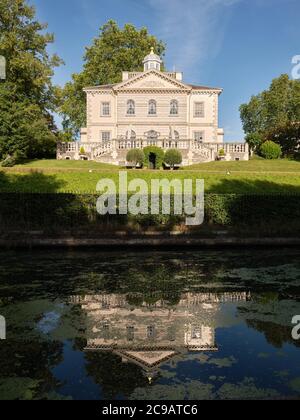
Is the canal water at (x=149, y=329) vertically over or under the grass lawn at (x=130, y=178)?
under

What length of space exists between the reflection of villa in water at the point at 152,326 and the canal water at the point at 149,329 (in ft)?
0.07

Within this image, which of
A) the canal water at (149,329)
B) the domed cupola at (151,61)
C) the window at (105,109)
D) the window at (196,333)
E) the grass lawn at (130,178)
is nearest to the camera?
the canal water at (149,329)

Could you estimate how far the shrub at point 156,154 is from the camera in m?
38.6

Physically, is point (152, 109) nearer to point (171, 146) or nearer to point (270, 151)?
point (171, 146)

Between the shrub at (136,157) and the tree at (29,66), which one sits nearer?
the shrub at (136,157)

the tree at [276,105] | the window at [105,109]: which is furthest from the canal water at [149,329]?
the tree at [276,105]

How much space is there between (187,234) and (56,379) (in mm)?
12924

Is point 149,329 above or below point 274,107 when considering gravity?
below

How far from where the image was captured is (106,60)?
63688mm

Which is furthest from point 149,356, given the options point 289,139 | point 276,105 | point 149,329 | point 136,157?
point 276,105

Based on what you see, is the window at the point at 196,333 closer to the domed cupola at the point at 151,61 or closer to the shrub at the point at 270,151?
the shrub at the point at 270,151

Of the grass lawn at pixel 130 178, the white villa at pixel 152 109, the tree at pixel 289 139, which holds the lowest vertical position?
the grass lawn at pixel 130 178

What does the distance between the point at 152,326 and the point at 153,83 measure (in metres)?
43.5

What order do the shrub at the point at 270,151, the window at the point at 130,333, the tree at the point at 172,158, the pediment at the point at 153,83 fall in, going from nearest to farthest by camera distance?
the window at the point at 130,333 → the tree at the point at 172,158 → the shrub at the point at 270,151 → the pediment at the point at 153,83
